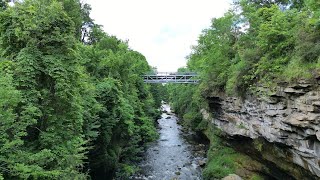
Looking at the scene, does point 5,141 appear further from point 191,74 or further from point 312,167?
point 191,74

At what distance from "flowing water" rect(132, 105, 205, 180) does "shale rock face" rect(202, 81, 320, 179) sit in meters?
7.40

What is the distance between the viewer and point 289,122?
13406mm

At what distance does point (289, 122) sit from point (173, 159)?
57.3ft

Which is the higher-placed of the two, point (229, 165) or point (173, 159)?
point (229, 165)

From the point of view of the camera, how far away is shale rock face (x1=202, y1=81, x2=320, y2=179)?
12.3m

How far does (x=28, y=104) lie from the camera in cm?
1051

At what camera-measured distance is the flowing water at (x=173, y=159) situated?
24328 millimetres

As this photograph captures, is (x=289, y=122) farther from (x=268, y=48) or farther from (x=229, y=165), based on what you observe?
(x=229, y=165)

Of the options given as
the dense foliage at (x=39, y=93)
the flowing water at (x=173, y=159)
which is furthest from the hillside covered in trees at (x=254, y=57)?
the dense foliage at (x=39, y=93)

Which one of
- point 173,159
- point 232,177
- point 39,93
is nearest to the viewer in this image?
point 39,93

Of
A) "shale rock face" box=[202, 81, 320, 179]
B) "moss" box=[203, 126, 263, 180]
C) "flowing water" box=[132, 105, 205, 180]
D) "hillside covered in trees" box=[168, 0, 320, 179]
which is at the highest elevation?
"hillside covered in trees" box=[168, 0, 320, 179]

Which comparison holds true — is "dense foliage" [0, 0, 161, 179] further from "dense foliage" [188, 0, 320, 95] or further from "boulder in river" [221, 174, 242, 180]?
"boulder in river" [221, 174, 242, 180]

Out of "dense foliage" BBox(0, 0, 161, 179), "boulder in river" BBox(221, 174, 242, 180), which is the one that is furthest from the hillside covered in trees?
"dense foliage" BBox(0, 0, 161, 179)

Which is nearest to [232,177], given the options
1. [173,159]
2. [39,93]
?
[173,159]
